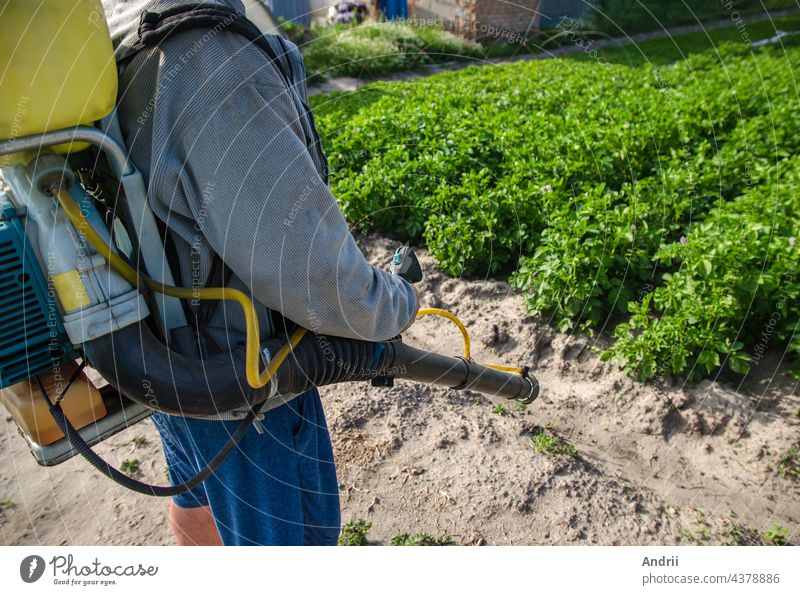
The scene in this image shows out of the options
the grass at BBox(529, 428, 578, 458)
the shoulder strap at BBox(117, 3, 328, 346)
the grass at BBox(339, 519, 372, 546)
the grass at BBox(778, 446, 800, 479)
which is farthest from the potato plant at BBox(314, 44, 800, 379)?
the shoulder strap at BBox(117, 3, 328, 346)

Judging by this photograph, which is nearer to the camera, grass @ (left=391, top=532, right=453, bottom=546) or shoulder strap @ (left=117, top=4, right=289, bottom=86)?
shoulder strap @ (left=117, top=4, right=289, bottom=86)

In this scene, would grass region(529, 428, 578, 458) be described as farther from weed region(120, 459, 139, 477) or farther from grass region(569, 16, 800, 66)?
grass region(569, 16, 800, 66)

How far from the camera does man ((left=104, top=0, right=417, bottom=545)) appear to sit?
4.62ft

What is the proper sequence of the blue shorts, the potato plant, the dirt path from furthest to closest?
1. the dirt path
2. the potato plant
3. the blue shorts

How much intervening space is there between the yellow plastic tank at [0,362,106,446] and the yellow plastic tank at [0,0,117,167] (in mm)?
516

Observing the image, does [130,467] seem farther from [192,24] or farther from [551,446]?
[192,24]

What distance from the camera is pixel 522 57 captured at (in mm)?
13508

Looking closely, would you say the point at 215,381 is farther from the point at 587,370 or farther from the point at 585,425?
the point at 587,370

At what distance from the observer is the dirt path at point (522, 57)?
1130cm

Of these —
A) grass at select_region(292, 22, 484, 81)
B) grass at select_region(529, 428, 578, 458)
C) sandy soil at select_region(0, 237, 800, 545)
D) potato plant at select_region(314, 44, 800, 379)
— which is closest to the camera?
sandy soil at select_region(0, 237, 800, 545)

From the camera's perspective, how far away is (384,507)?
3.09 m

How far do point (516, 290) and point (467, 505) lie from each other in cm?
189

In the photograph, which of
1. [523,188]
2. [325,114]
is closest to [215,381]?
[523,188]

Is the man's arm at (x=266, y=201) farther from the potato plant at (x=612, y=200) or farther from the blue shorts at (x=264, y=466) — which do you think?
the potato plant at (x=612, y=200)
